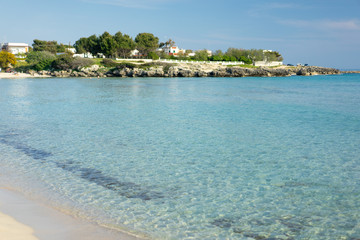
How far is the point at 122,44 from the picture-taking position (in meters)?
121

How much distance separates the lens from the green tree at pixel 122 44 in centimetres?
12050

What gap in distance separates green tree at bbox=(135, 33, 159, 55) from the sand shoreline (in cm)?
Answer: 13201

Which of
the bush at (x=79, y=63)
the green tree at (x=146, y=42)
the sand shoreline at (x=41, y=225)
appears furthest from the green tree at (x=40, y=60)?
the sand shoreline at (x=41, y=225)

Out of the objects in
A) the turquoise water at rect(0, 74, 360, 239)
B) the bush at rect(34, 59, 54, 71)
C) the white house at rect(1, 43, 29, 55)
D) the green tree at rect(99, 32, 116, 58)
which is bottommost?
the turquoise water at rect(0, 74, 360, 239)

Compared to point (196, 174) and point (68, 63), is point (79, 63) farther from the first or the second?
point (196, 174)

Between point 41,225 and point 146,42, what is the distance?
137m

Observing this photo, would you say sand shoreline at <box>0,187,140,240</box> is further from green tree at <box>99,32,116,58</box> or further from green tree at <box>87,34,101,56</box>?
green tree at <box>87,34,101,56</box>

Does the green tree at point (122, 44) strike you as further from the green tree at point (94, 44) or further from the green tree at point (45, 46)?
the green tree at point (45, 46)

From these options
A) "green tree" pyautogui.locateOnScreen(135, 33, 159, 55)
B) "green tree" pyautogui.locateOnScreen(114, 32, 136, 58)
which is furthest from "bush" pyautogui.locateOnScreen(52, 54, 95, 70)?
"green tree" pyautogui.locateOnScreen(135, 33, 159, 55)

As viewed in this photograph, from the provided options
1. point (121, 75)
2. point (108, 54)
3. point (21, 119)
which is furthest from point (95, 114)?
point (108, 54)

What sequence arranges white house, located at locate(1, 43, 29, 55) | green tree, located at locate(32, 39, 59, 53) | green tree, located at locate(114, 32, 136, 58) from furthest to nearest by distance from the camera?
1. white house, located at locate(1, 43, 29, 55)
2. green tree, located at locate(32, 39, 59, 53)
3. green tree, located at locate(114, 32, 136, 58)

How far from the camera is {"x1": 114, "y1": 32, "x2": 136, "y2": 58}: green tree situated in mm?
120500

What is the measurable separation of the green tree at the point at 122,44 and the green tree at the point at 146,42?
10342 millimetres

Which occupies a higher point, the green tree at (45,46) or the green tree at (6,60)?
the green tree at (45,46)
